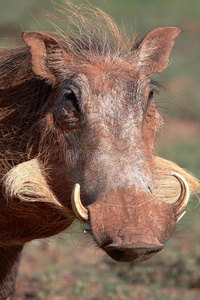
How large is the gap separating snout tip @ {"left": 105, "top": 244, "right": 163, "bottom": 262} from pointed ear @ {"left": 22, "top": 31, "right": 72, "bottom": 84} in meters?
1.12

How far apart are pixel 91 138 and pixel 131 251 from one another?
69 cm

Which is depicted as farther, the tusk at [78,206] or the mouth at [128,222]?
the tusk at [78,206]

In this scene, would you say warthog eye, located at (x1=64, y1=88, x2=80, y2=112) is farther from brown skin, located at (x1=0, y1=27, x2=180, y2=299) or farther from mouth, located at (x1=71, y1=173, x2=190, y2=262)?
mouth, located at (x1=71, y1=173, x2=190, y2=262)

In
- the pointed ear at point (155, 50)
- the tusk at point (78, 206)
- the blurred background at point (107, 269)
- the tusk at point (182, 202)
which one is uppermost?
the pointed ear at point (155, 50)

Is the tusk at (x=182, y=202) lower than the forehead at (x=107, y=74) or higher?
lower

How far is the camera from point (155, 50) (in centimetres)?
414

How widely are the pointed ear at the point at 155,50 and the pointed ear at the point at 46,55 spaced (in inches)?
15.8

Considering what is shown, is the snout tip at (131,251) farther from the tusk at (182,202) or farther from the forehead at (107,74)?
the forehead at (107,74)

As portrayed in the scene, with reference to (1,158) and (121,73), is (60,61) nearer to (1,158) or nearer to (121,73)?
(121,73)

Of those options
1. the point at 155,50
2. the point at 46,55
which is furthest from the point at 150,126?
the point at 46,55

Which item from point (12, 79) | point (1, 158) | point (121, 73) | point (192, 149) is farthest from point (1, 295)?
point (192, 149)

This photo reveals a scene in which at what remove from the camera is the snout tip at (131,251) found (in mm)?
3111

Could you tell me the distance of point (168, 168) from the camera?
158 inches

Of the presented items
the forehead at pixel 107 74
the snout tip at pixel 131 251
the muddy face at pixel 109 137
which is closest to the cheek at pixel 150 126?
the muddy face at pixel 109 137
